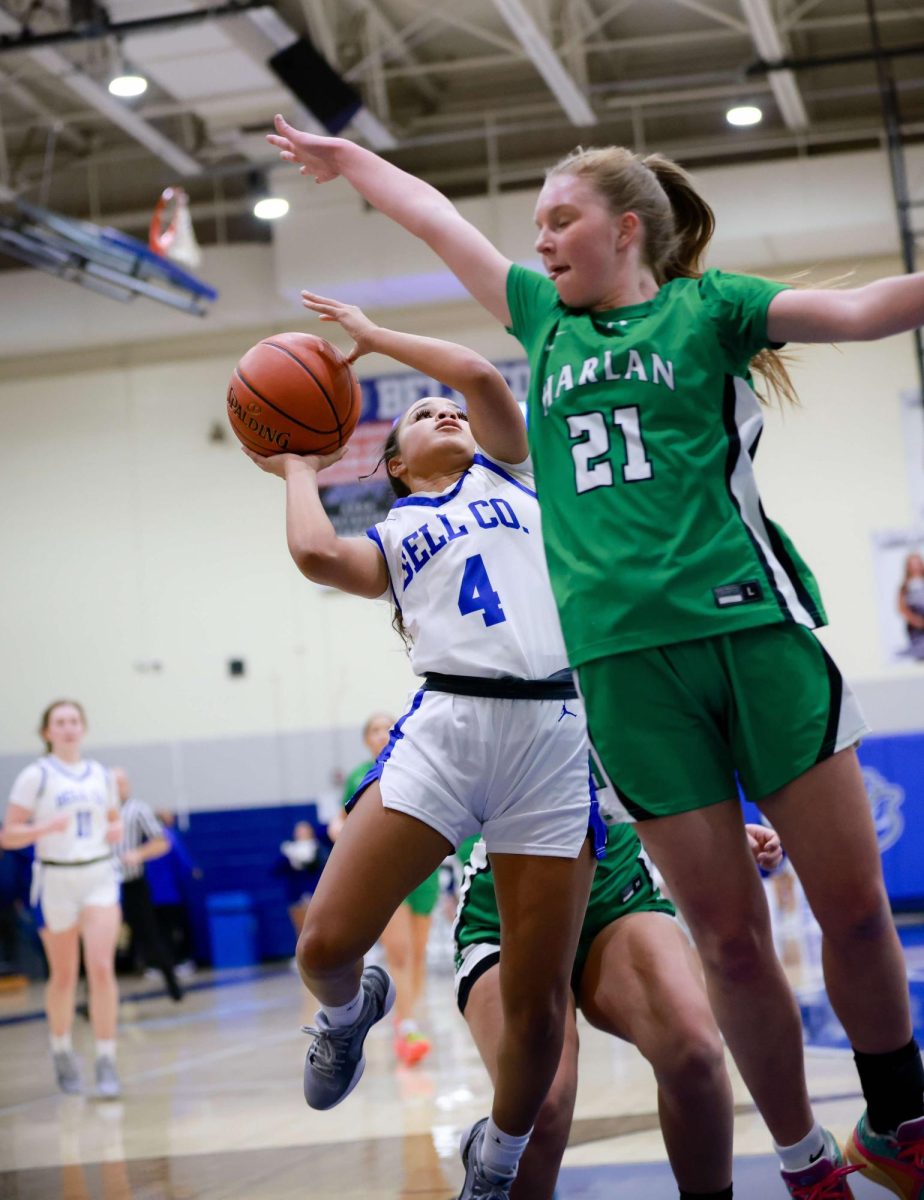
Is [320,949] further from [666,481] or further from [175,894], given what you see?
[175,894]

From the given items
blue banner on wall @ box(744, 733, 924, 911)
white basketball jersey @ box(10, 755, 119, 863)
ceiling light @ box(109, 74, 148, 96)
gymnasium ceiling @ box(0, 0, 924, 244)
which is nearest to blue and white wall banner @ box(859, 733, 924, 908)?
blue banner on wall @ box(744, 733, 924, 911)

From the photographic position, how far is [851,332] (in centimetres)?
245

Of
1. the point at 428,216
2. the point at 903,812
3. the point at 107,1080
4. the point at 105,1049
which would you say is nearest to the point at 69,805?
the point at 105,1049

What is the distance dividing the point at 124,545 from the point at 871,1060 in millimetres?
13711

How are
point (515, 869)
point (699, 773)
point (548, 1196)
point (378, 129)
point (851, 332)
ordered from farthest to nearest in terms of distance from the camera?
1. point (378, 129)
2. point (548, 1196)
3. point (515, 869)
4. point (699, 773)
5. point (851, 332)

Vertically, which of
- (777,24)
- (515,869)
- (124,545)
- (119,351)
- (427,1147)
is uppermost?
(777,24)

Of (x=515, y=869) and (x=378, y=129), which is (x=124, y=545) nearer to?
(x=378, y=129)

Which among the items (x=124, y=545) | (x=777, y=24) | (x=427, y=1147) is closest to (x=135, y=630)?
(x=124, y=545)

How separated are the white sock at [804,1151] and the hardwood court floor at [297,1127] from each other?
923mm

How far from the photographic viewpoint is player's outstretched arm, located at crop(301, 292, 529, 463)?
3.18 m

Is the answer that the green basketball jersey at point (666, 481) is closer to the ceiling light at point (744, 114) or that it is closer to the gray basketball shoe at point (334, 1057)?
the gray basketball shoe at point (334, 1057)

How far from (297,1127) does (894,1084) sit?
3.79 m

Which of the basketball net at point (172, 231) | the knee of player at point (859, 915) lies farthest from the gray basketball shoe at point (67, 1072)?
the basketball net at point (172, 231)

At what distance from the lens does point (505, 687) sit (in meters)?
3.20
